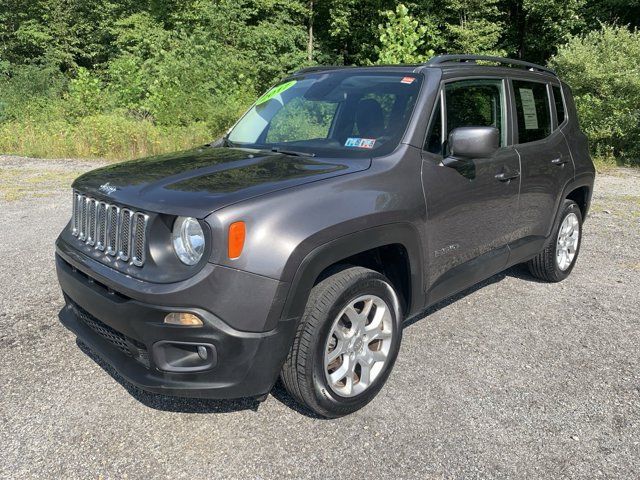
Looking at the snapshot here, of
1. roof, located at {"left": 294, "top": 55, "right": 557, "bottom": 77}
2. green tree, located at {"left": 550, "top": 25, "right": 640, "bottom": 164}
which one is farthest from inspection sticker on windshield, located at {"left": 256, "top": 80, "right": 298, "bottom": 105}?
green tree, located at {"left": 550, "top": 25, "right": 640, "bottom": 164}

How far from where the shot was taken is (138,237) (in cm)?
253

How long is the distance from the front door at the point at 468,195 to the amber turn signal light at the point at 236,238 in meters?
1.23

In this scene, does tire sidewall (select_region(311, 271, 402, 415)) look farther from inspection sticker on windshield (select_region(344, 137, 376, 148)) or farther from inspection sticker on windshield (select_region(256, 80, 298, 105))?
inspection sticker on windshield (select_region(256, 80, 298, 105))

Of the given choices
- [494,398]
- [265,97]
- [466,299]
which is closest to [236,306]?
[494,398]

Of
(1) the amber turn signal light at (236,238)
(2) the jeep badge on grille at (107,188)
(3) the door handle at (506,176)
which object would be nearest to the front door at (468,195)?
(3) the door handle at (506,176)

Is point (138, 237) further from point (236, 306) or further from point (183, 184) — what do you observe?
point (236, 306)

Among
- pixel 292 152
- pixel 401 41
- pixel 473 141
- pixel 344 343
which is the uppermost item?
pixel 401 41

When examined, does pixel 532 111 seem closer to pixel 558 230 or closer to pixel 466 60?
pixel 466 60

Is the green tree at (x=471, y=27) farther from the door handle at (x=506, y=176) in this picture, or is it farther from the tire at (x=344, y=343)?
the tire at (x=344, y=343)

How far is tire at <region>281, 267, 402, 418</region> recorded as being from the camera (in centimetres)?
259

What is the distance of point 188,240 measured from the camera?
7.95 ft

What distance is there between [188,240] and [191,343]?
46 cm

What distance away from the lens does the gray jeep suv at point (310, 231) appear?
236cm

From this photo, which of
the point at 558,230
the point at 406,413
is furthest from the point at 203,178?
the point at 558,230
